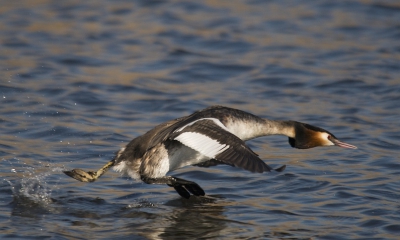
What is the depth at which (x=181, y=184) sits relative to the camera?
24.1 feet

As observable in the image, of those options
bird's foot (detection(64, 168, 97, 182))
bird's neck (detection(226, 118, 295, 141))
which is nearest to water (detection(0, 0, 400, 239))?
bird's foot (detection(64, 168, 97, 182))

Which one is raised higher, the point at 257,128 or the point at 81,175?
the point at 257,128

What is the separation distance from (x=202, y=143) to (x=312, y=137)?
1.53m

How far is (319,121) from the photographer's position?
10266 mm

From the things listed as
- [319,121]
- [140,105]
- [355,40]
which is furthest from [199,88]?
[355,40]

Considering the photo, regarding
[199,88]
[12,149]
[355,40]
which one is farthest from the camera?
[355,40]

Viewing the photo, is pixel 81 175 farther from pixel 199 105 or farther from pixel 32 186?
pixel 199 105

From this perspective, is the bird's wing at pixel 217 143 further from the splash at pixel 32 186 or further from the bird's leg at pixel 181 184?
the splash at pixel 32 186

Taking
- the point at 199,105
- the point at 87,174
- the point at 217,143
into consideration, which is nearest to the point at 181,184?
the point at 217,143

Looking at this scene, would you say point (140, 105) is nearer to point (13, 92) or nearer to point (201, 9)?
point (13, 92)

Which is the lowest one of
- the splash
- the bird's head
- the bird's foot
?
the splash

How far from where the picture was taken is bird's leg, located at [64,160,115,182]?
7508 millimetres

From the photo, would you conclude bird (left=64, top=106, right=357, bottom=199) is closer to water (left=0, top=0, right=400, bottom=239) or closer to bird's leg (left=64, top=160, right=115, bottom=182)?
bird's leg (left=64, top=160, right=115, bottom=182)

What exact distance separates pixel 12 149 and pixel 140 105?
8.18ft
